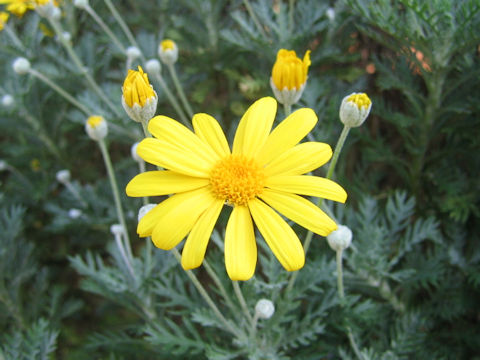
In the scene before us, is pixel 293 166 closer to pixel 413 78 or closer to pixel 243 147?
pixel 243 147

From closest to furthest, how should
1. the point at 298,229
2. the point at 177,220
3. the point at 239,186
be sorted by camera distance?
the point at 177,220, the point at 239,186, the point at 298,229

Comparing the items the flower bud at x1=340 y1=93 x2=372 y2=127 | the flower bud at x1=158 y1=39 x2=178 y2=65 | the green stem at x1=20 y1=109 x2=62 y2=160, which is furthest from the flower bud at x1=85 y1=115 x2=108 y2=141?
the green stem at x1=20 y1=109 x2=62 y2=160

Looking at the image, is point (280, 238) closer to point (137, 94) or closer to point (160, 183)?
point (160, 183)

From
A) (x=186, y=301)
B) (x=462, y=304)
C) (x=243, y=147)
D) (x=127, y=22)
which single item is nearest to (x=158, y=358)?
(x=186, y=301)

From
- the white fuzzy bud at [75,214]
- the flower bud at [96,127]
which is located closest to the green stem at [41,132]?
the white fuzzy bud at [75,214]

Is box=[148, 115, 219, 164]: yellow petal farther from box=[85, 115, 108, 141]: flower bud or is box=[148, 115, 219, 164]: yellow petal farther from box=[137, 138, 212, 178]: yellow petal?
box=[85, 115, 108, 141]: flower bud

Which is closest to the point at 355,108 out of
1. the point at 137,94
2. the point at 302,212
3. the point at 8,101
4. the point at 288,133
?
the point at 288,133
